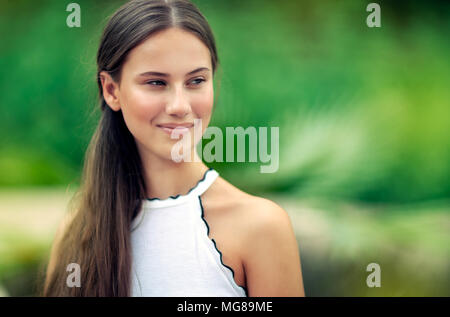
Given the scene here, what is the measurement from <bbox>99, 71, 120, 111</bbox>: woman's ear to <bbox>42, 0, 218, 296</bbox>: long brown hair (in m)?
0.02

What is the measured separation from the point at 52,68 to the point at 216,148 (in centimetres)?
62

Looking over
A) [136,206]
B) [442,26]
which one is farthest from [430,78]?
[136,206]

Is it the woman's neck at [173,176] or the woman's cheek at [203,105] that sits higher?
the woman's cheek at [203,105]

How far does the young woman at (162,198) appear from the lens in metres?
1.05

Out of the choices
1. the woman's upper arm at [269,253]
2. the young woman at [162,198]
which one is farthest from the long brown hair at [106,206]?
the woman's upper arm at [269,253]

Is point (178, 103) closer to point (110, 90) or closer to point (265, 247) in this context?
point (110, 90)

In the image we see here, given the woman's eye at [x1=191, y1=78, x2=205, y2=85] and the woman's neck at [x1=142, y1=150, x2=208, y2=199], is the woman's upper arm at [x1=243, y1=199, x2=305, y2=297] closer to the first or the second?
the woman's neck at [x1=142, y1=150, x2=208, y2=199]

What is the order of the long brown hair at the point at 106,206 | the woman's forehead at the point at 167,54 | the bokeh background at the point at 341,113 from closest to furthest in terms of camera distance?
the woman's forehead at the point at 167,54
the long brown hair at the point at 106,206
the bokeh background at the point at 341,113

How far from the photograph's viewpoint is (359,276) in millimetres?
1417

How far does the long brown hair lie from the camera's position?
3.71 feet

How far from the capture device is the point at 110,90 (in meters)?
1.14

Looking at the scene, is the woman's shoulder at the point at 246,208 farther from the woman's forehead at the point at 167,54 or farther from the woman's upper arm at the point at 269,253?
the woman's forehead at the point at 167,54

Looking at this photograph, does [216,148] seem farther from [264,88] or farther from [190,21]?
[190,21]
